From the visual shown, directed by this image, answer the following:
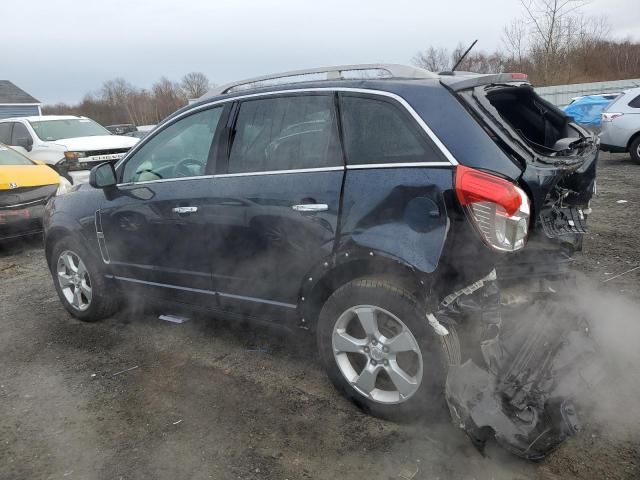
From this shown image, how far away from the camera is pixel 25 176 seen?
7004 millimetres

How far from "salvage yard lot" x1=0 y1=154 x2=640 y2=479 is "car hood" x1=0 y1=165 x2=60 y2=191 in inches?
118

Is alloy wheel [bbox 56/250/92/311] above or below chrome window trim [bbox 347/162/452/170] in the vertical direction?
below

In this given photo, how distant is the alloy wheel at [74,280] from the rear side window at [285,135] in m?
1.86

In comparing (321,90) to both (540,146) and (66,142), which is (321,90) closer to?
(540,146)

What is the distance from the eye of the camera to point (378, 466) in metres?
2.37

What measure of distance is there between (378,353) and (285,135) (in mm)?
1364

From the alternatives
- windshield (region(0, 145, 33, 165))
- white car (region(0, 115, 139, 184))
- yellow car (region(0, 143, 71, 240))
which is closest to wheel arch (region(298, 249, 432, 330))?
yellow car (region(0, 143, 71, 240))

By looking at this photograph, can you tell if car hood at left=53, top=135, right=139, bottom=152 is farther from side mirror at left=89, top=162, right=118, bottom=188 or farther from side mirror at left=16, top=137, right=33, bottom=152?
side mirror at left=89, top=162, right=118, bottom=188

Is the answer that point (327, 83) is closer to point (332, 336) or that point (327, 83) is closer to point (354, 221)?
point (354, 221)

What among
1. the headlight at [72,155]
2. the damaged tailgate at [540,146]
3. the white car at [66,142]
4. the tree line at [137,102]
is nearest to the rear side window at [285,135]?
the damaged tailgate at [540,146]

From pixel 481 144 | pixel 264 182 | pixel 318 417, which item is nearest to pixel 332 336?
pixel 318 417

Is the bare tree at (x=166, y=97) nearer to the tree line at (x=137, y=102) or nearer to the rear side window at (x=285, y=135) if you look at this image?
the tree line at (x=137, y=102)

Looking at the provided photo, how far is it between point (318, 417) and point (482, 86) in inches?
78.1

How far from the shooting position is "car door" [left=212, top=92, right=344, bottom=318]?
9.02 feet
